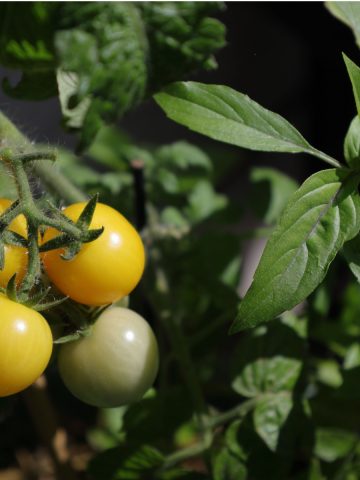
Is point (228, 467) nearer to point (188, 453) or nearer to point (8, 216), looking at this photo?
point (188, 453)

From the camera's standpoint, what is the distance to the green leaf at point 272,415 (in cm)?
71

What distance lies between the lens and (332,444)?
2.79ft

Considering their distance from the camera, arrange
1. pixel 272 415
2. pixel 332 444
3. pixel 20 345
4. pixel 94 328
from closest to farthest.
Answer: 1. pixel 20 345
2. pixel 94 328
3. pixel 272 415
4. pixel 332 444

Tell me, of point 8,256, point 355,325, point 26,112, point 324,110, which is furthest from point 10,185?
point 324,110

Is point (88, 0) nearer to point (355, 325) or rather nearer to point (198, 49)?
point (198, 49)

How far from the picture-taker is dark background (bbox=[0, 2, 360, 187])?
176cm

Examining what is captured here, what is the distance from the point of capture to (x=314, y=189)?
1.76 ft

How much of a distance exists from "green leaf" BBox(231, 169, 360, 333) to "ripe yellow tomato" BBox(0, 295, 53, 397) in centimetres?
13

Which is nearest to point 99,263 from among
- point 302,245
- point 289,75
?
point 302,245

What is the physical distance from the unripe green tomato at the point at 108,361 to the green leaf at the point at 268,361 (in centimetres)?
19

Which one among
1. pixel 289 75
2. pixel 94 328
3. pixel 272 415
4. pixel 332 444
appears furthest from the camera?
pixel 289 75

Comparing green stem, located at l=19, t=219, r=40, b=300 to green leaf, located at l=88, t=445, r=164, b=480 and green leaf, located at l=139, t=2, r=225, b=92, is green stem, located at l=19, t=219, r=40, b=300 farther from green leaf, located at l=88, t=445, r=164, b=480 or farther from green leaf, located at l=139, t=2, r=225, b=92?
green leaf, located at l=88, t=445, r=164, b=480

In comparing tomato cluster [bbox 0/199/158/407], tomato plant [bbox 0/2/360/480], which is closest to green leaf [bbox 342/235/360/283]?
tomato plant [bbox 0/2/360/480]

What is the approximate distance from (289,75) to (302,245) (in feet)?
5.74
